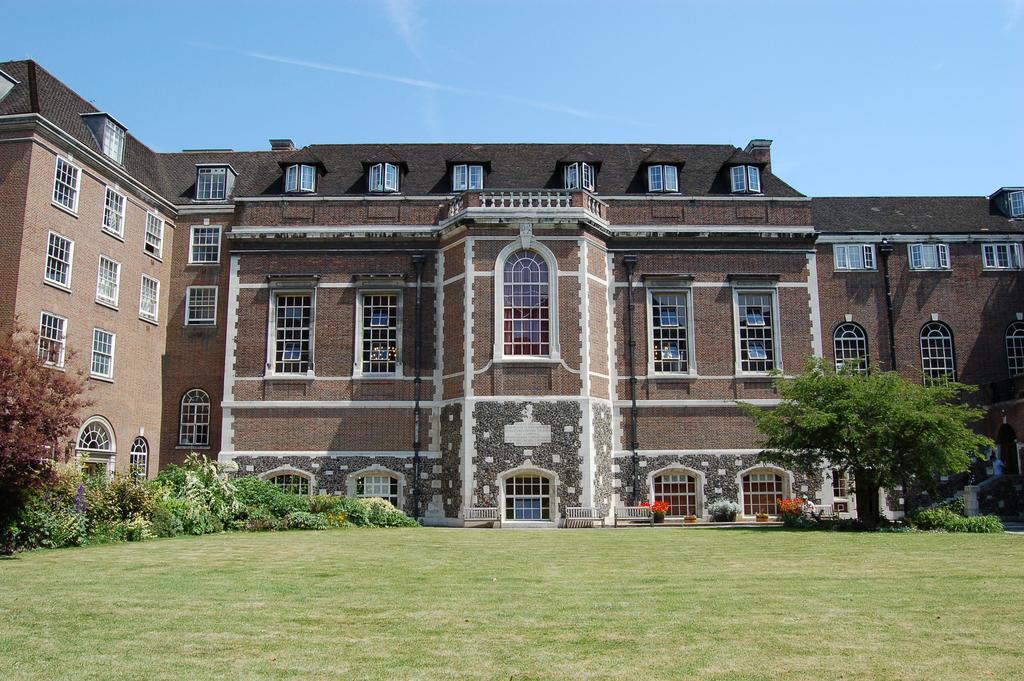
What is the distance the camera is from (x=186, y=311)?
32.3 m

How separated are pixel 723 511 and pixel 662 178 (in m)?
12.4

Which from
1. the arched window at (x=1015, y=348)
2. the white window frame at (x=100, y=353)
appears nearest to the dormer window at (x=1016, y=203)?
the arched window at (x=1015, y=348)

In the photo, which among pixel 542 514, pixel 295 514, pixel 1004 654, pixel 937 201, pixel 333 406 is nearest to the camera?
pixel 1004 654

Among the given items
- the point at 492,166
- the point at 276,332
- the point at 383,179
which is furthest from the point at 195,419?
the point at 492,166

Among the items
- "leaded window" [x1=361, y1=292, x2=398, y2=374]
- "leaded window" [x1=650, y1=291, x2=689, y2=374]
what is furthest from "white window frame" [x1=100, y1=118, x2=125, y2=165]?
"leaded window" [x1=650, y1=291, x2=689, y2=374]

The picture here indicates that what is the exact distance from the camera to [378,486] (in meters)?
29.0

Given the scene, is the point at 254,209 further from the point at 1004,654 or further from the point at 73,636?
the point at 1004,654

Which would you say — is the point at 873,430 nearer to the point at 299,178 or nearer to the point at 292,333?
the point at 292,333

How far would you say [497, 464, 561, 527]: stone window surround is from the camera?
Answer: 86.4 feet

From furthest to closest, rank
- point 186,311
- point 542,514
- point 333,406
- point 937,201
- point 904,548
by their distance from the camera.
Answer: point 937,201, point 186,311, point 333,406, point 542,514, point 904,548

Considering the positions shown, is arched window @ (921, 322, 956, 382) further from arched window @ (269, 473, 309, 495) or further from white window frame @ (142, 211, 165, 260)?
white window frame @ (142, 211, 165, 260)

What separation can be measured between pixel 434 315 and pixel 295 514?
29.7 ft

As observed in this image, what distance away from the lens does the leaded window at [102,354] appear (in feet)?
91.6

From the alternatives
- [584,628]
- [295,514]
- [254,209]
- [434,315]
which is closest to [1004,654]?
[584,628]
